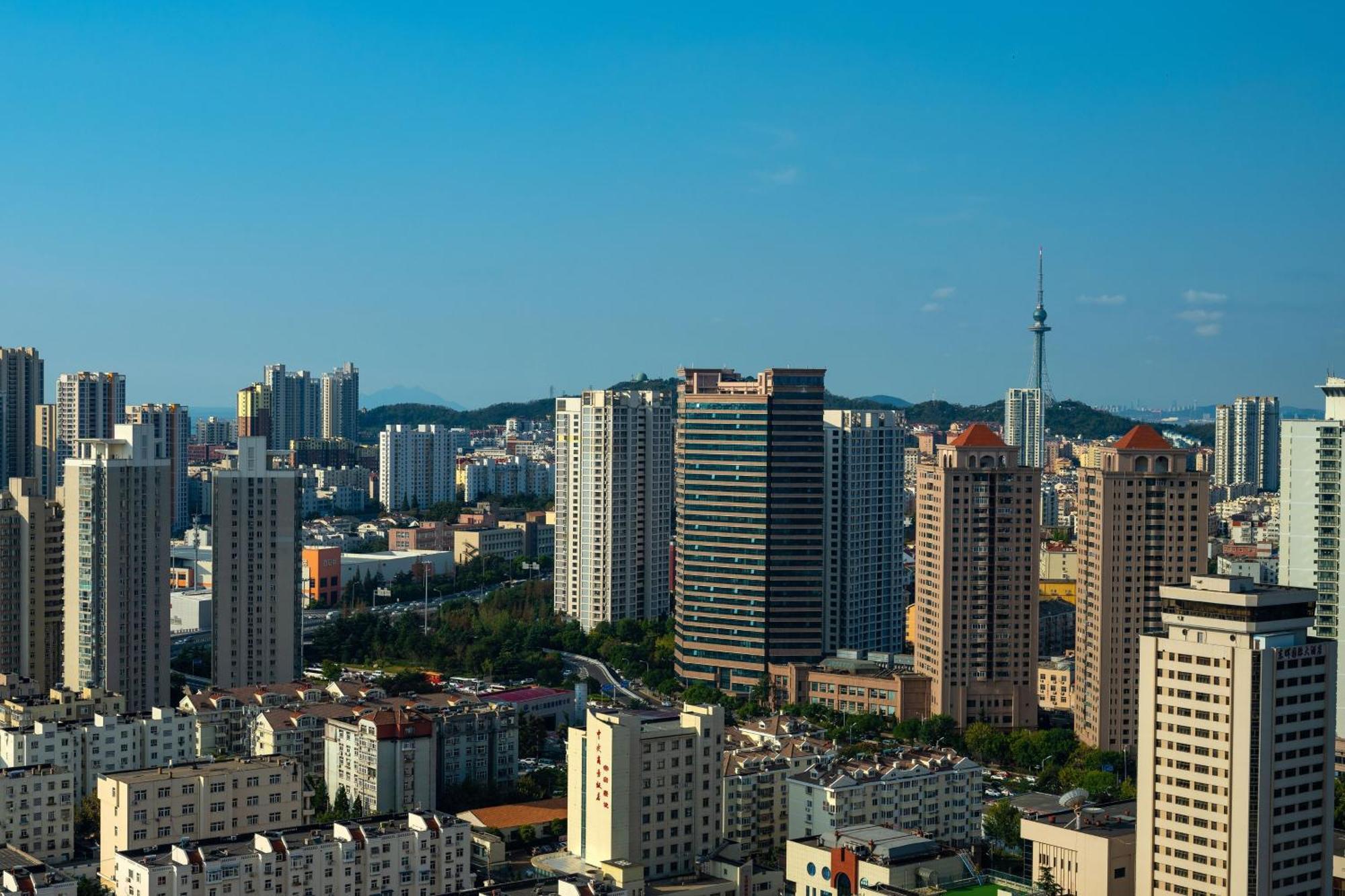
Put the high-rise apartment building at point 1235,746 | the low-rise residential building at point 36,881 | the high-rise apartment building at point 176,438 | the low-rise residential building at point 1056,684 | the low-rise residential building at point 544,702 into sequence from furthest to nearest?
the high-rise apartment building at point 176,438 < the low-rise residential building at point 1056,684 < the low-rise residential building at point 544,702 < the low-rise residential building at point 36,881 < the high-rise apartment building at point 1235,746

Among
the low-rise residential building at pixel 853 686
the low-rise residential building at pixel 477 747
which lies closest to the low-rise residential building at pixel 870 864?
the low-rise residential building at pixel 477 747

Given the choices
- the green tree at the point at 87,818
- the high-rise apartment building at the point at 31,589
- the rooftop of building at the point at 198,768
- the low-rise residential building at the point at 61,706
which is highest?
the high-rise apartment building at the point at 31,589

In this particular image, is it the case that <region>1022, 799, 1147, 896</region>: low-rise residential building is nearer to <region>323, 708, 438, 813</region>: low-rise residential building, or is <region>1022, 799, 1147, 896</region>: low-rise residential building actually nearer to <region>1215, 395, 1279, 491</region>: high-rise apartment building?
<region>323, 708, 438, 813</region>: low-rise residential building

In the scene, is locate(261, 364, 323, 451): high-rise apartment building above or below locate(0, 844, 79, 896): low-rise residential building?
above

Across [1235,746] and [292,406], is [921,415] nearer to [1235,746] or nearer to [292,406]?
[292,406]

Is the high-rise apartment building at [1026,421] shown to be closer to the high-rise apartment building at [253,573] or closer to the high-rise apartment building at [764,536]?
the high-rise apartment building at [764,536]

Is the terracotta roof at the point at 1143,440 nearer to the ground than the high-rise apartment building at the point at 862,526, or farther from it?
farther from it

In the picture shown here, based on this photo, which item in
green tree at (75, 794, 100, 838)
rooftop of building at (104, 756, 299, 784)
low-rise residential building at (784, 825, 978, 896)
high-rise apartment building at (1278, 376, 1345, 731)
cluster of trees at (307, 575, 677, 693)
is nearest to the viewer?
low-rise residential building at (784, 825, 978, 896)

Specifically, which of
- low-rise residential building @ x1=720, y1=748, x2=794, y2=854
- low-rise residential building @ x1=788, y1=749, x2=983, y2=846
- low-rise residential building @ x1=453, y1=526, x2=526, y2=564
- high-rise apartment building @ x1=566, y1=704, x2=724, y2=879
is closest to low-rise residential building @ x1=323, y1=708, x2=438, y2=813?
high-rise apartment building @ x1=566, y1=704, x2=724, y2=879
